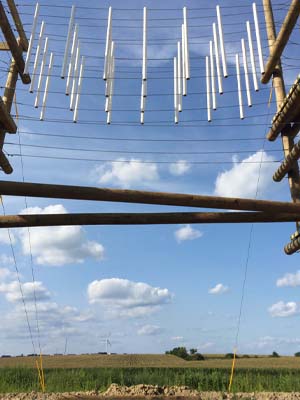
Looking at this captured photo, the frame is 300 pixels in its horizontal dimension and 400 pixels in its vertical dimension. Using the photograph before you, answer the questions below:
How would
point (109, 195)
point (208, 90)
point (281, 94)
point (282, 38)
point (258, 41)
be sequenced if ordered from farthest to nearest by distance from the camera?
point (281, 94), point (282, 38), point (258, 41), point (208, 90), point (109, 195)

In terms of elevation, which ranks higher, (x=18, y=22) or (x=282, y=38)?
(x=18, y=22)

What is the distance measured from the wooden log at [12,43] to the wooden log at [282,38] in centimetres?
490

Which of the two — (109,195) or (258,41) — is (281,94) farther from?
(109,195)

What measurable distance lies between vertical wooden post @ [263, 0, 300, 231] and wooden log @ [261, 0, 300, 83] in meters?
0.21

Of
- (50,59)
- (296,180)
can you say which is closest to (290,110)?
(296,180)

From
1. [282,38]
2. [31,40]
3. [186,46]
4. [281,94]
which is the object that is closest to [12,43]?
[31,40]

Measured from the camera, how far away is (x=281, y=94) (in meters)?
9.45

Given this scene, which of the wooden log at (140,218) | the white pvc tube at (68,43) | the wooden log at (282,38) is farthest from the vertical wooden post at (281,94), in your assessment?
the white pvc tube at (68,43)

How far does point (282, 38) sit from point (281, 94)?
110 cm

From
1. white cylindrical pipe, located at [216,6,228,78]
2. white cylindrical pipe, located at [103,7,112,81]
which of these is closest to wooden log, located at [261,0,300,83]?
white cylindrical pipe, located at [216,6,228,78]

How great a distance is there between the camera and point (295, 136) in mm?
9133

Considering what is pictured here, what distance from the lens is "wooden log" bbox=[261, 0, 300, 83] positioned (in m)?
8.23

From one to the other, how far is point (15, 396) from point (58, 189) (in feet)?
11.5

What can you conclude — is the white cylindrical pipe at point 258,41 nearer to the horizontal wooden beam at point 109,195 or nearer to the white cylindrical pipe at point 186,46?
the white cylindrical pipe at point 186,46
